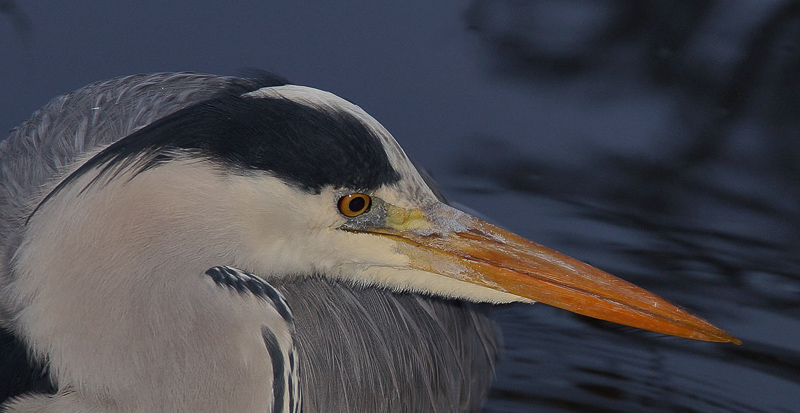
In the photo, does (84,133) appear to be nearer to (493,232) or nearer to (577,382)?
(493,232)

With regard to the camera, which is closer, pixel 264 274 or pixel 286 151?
pixel 286 151

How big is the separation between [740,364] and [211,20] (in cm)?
228

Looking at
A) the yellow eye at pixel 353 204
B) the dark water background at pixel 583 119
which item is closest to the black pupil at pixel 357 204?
the yellow eye at pixel 353 204

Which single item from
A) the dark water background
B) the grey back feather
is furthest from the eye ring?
the dark water background

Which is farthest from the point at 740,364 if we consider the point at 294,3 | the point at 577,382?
the point at 294,3

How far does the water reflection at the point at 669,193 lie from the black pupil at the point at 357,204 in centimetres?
127

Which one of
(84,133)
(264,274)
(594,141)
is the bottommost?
(264,274)

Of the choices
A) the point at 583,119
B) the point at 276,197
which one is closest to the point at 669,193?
the point at 583,119

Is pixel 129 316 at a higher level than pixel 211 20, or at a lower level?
lower

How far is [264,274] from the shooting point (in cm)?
164

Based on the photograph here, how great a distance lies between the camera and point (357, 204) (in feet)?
5.39

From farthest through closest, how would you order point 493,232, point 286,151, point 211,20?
point 211,20
point 493,232
point 286,151

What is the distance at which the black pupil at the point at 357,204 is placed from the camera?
1.63m

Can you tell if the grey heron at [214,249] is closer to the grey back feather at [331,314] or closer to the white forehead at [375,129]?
the white forehead at [375,129]
